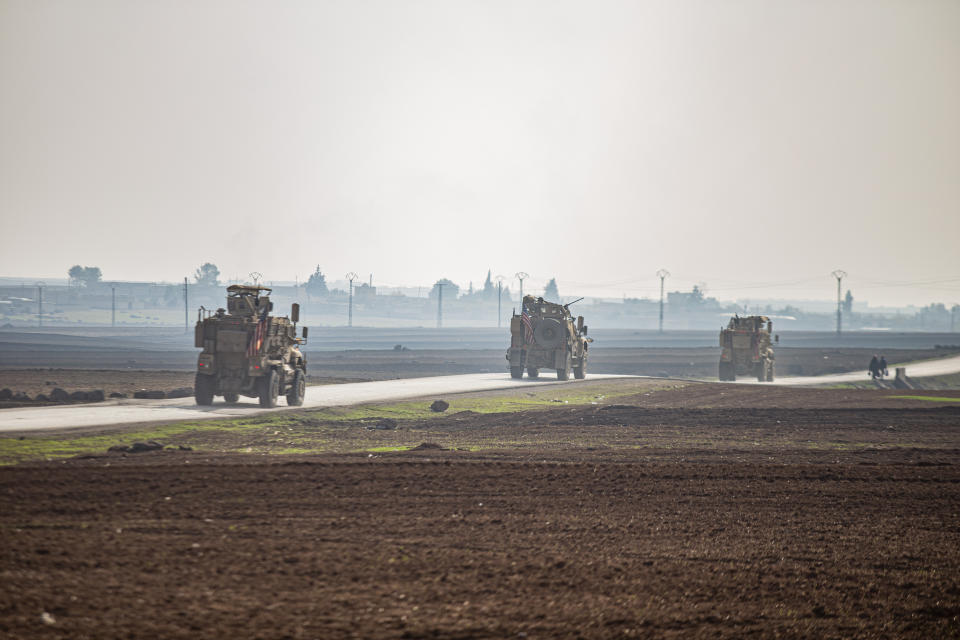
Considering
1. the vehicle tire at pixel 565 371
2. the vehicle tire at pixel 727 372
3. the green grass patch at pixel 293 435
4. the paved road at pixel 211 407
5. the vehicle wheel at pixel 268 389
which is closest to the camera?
the green grass patch at pixel 293 435

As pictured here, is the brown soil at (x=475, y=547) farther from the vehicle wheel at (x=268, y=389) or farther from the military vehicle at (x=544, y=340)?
the military vehicle at (x=544, y=340)

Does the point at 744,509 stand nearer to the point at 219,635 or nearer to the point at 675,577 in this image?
the point at 675,577

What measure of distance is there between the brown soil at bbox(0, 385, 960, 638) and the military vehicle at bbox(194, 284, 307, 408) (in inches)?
404

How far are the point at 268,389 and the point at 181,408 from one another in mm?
2607

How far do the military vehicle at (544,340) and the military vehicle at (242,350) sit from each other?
67.5 ft

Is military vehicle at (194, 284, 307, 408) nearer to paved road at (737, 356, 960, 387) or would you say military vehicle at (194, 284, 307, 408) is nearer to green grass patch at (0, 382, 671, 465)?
green grass patch at (0, 382, 671, 465)

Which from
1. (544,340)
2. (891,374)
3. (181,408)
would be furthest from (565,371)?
(891,374)

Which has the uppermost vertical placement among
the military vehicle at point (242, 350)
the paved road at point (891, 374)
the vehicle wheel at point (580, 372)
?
the military vehicle at point (242, 350)

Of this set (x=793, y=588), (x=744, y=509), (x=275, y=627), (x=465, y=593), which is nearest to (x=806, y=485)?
(x=744, y=509)

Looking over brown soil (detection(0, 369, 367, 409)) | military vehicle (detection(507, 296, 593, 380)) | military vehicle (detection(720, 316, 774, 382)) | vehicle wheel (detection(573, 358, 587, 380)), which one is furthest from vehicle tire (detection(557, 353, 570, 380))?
military vehicle (detection(720, 316, 774, 382))

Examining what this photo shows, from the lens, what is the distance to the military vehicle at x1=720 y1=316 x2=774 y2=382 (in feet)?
189

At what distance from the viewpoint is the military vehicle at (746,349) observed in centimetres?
5772

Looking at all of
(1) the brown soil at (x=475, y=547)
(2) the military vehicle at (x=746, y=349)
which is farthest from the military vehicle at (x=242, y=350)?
(2) the military vehicle at (x=746, y=349)

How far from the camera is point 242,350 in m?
29.4
